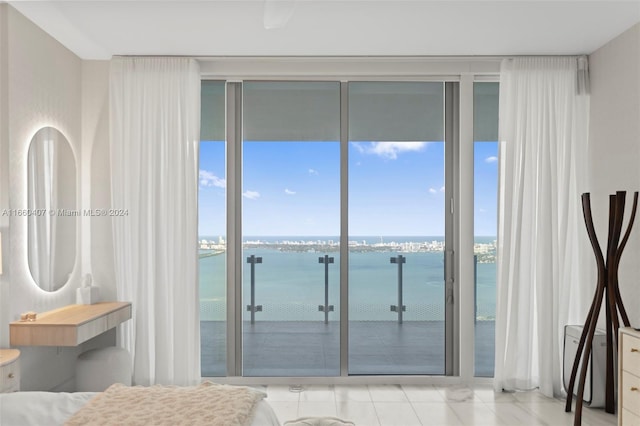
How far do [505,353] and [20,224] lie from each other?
3.76 m

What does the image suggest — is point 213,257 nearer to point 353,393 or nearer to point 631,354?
point 353,393

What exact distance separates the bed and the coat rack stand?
2.40 metres

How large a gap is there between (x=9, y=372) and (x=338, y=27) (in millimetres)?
2976

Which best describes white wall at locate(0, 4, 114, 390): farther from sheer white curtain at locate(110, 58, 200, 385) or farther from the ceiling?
sheer white curtain at locate(110, 58, 200, 385)

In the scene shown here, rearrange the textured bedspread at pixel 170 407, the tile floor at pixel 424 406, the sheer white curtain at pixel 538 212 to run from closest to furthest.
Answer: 1. the textured bedspread at pixel 170 407
2. the tile floor at pixel 424 406
3. the sheer white curtain at pixel 538 212

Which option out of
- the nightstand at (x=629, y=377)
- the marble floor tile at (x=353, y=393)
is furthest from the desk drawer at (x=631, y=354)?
the marble floor tile at (x=353, y=393)

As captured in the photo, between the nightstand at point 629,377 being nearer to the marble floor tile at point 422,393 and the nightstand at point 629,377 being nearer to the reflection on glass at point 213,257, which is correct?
the marble floor tile at point 422,393

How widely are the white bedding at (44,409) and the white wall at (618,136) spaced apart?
2868mm

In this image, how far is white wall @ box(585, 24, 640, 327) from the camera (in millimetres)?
4070

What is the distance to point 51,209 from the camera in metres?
4.28

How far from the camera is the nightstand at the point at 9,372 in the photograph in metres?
3.12

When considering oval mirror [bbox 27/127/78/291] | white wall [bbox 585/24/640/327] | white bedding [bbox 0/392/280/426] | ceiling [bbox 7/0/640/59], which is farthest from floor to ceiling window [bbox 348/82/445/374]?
white bedding [bbox 0/392/280/426]

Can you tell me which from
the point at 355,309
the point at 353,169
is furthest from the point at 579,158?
the point at 355,309

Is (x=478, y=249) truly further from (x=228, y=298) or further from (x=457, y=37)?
(x=228, y=298)
